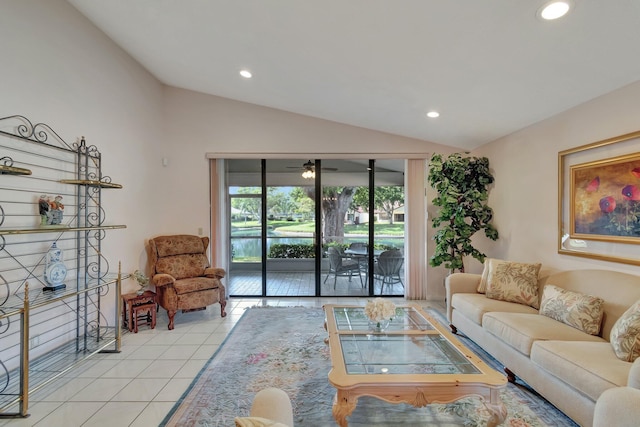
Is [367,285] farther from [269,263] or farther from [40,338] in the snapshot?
[40,338]

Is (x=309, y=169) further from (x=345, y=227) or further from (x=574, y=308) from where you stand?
(x=574, y=308)

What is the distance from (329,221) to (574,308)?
3301 millimetres

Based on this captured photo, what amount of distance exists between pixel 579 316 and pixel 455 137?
269cm

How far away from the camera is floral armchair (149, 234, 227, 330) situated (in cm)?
373

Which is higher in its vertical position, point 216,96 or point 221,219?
point 216,96

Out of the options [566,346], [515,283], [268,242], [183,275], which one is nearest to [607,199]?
[515,283]

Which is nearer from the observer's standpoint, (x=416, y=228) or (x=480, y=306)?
(x=480, y=306)

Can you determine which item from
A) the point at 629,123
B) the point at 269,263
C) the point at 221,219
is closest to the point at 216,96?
the point at 221,219

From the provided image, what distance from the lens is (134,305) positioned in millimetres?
3535

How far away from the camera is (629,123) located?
92.1 inches

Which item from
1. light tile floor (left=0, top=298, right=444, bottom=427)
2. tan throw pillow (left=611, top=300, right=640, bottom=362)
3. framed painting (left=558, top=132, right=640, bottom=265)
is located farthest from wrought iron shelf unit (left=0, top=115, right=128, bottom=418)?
framed painting (left=558, top=132, right=640, bottom=265)

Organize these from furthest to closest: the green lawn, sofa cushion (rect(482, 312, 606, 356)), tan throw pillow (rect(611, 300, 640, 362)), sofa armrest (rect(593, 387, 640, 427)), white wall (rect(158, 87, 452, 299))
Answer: the green lawn
white wall (rect(158, 87, 452, 299))
sofa cushion (rect(482, 312, 606, 356))
tan throw pillow (rect(611, 300, 640, 362))
sofa armrest (rect(593, 387, 640, 427))

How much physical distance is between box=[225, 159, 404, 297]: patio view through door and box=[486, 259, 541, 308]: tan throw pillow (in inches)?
76.2

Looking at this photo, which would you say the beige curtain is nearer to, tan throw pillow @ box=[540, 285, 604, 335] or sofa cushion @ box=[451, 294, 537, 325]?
sofa cushion @ box=[451, 294, 537, 325]
